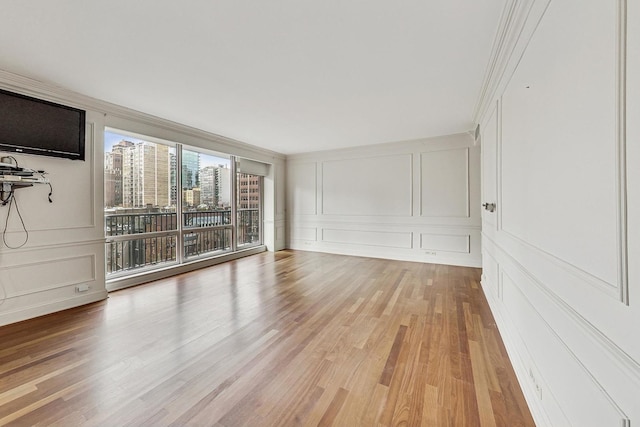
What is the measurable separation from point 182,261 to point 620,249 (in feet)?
17.8

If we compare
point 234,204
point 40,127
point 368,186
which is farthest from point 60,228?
point 368,186

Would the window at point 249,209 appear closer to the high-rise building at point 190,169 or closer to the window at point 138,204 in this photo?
the high-rise building at point 190,169

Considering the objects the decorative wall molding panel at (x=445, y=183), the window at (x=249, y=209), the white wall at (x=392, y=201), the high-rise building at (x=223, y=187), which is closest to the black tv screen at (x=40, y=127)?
the high-rise building at (x=223, y=187)

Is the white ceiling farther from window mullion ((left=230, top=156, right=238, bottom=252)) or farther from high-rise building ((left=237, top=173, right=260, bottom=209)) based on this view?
high-rise building ((left=237, top=173, right=260, bottom=209))

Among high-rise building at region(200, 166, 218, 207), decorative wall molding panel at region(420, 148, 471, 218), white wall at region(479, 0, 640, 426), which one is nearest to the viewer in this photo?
white wall at region(479, 0, 640, 426)

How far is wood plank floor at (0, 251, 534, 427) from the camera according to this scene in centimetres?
155

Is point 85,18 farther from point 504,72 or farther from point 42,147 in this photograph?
point 504,72

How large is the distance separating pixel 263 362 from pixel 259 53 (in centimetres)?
267

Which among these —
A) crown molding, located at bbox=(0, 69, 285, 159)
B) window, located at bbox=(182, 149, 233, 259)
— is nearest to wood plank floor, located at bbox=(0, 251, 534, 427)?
window, located at bbox=(182, 149, 233, 259)

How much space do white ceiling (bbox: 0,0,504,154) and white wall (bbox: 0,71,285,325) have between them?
28 cm

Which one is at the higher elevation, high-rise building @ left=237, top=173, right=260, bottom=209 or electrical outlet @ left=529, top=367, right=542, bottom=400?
high-rise building @ left=237, top=173, right=260, bottom=209

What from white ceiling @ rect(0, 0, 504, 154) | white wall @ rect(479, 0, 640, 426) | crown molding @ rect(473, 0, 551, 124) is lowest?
white wall @ rect(479, 0, 640, 426)

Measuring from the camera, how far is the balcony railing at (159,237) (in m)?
4.00

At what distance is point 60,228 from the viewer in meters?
3.14
